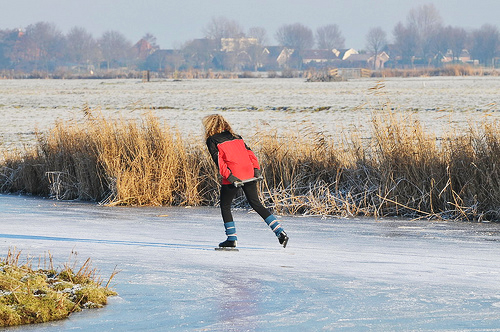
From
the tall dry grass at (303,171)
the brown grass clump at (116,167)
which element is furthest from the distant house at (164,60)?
the tall dry grass at (303,171)

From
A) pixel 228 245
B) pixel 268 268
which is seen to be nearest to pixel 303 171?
pixel 228 245

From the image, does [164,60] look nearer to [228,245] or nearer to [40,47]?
[40,47]

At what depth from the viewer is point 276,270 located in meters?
6.95

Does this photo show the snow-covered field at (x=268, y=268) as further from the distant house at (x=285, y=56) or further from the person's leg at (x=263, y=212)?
the distant house at (x=285, y=56)

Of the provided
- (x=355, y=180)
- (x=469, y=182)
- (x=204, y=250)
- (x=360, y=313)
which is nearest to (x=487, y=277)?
(x=360, y=313)

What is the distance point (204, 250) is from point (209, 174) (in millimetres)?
4169

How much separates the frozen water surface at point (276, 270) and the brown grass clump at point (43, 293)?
0.12 m

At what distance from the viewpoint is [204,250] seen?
7961mm

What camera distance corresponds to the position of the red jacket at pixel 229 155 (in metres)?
7.63

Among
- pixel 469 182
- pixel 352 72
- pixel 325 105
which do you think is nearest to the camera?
pixel 469 182

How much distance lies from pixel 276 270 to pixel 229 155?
126cm

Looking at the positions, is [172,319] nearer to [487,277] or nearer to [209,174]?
[487,277]

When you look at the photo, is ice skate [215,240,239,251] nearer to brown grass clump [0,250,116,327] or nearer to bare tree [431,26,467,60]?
brown grass clump [0,250,116,327]

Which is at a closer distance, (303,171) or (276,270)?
(276,270)
